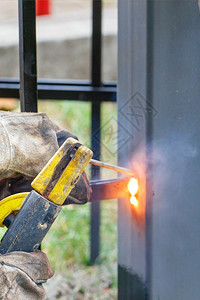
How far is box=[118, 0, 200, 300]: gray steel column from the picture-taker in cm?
134

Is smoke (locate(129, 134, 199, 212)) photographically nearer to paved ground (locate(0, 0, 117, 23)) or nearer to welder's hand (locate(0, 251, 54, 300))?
welder's hand (locate(0, 251, 54, 300))

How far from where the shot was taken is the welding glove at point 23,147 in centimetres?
101

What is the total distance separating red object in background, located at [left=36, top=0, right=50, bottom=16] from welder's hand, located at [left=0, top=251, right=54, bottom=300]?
21.2ft

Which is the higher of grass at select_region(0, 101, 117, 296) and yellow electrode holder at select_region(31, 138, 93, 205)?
yellow electrode holder at select_region(31, 138, 93, 205)

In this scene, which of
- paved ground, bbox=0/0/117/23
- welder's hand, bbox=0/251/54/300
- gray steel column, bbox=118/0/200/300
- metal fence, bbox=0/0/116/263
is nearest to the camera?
welder's hand, bbox=0/251/54/300

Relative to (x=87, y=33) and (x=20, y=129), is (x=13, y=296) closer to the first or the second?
(x=20, y=129)

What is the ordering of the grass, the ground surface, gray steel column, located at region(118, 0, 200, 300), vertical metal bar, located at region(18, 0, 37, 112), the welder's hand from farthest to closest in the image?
the grass → the ground surface → gray steel column, located at region(118, 0, 200, 300) → vertical metal bar, located at region(18, 0, 37, 112) → the welder's hand

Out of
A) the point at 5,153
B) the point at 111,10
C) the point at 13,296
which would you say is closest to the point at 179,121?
the point at 5,153

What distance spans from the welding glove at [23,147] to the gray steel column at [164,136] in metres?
0.32

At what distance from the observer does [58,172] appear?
1.01 m

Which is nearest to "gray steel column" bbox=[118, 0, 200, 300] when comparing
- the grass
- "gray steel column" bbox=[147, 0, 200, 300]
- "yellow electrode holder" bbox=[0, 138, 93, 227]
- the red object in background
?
"gray steel column" bbox=[147, 0, 200, 300]

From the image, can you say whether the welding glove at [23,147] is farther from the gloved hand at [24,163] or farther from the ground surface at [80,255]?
the ground surface at [80,255]

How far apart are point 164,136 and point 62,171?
454 millimetres

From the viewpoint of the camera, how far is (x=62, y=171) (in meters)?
1.01
